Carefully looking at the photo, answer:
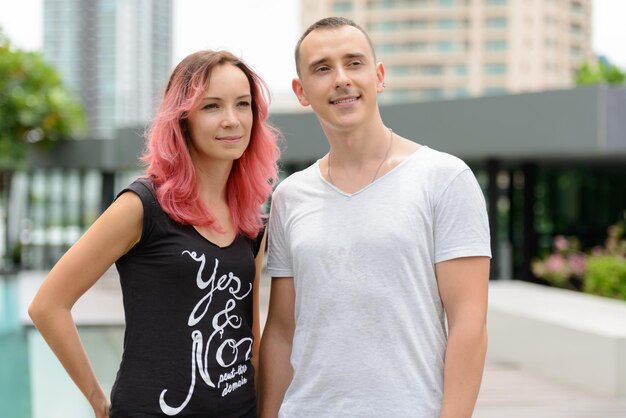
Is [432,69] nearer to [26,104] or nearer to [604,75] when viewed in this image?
[604,75]

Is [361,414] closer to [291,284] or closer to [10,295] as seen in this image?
[291,284]

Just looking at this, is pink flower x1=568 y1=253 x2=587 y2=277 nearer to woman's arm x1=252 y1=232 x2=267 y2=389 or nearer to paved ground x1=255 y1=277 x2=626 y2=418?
paved ground x1=255 y1=277 x2=626 y2=418

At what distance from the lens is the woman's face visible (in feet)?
7.57

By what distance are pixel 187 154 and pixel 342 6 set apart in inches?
3269

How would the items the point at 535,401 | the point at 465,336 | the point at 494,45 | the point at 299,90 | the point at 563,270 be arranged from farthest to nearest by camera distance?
the point at 494,45
the point at 563,270
the point at 535,401
the point at 299,90
the point at 465,336

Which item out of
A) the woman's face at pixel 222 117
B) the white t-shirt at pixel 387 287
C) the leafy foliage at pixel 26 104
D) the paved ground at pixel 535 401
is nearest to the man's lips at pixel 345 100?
the white t-shirt at pixel 387 287

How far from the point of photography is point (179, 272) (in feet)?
7.17

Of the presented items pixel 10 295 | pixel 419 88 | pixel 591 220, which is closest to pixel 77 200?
pixel 10 295

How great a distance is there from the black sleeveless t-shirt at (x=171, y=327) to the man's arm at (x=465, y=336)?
61 cm

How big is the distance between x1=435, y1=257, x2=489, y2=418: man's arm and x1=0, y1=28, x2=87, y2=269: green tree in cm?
1913

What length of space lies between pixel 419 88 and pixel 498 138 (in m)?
69.6

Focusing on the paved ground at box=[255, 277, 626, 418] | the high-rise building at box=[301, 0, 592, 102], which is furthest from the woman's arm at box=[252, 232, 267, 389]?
the high-rise building at box=[301, 0, 592, 102]

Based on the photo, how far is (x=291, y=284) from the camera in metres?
2.34

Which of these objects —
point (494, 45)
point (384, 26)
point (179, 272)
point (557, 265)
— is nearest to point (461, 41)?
point (494, 45)
